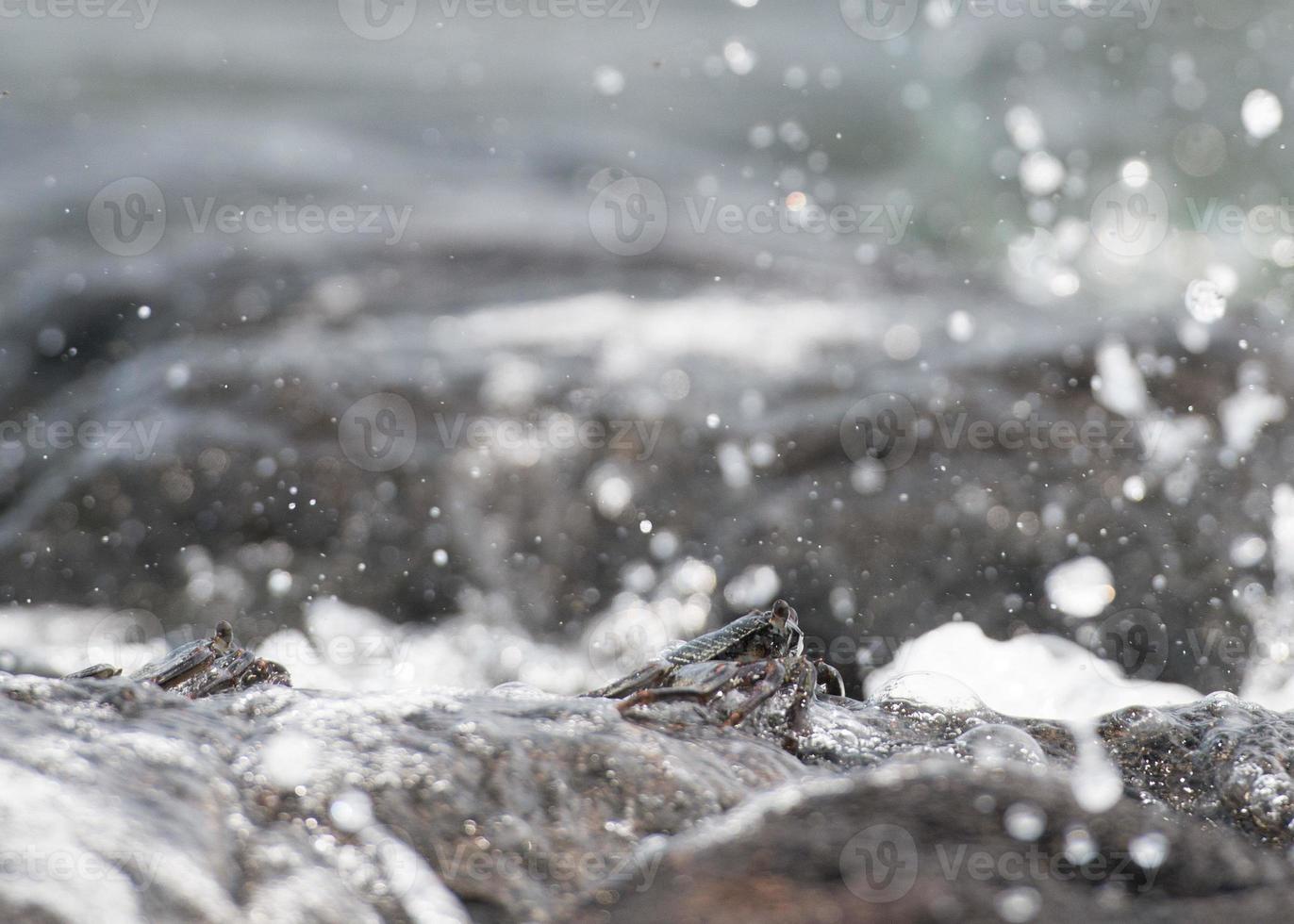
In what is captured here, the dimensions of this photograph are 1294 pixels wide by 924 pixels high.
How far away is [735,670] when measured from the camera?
2.43m

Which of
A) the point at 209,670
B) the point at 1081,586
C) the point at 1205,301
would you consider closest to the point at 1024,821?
the point at 209,670

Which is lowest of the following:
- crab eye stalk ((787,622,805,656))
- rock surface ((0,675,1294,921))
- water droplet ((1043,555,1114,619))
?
water droplet ((1043,555,1114,619))

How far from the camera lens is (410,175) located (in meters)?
10.8

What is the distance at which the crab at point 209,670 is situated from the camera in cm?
247

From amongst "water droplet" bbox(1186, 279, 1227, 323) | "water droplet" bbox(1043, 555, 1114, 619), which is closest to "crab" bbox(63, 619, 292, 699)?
"water droplet" bbox(1043, 555, 1114, 619)

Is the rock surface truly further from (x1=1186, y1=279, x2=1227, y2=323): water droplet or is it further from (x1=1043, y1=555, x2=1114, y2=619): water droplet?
(x1=1186, y1=279, x2=1227, y2=323): water droplet

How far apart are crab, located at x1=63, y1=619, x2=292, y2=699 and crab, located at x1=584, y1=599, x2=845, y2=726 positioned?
0.83 m

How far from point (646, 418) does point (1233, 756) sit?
4985 mm

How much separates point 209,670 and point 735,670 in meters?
1.27

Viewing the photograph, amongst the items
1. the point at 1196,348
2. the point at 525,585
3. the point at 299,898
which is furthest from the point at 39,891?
the point at 1196,348

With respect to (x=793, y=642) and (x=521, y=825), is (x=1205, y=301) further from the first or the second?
(x=521, y=825)

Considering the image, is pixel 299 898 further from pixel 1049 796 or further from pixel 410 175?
pixel 410 175

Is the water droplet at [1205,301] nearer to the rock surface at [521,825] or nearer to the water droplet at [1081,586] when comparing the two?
the water droplet at [1081,586]

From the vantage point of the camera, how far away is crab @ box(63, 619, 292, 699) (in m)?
2.47
